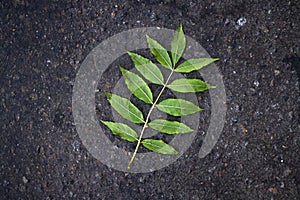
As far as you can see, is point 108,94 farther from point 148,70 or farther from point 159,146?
point 159,146

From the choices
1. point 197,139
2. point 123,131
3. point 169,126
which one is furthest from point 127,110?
point 197,139

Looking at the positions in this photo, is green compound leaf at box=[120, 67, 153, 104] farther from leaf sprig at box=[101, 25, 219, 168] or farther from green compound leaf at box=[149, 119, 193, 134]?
green compound leaf at box=[149, 119, 193, 134]

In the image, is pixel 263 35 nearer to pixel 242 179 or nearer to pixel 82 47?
pixel 242 179

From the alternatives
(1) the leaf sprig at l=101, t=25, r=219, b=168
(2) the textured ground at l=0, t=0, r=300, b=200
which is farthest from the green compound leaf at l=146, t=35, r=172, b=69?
(2) the textured ground at l=0, t=0, r=300, b=200

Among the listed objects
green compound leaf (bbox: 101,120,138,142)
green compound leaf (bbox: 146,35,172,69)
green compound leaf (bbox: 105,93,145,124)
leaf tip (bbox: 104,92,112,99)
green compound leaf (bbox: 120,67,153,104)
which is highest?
green compound leaf (bbox: 146,35,172,69)

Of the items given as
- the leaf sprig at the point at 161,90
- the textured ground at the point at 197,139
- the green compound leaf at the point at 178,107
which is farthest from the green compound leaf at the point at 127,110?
the textured ground at the point at 197,139

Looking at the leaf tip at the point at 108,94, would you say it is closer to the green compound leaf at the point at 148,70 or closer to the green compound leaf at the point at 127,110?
the green compound leaf at the point at 127,110
